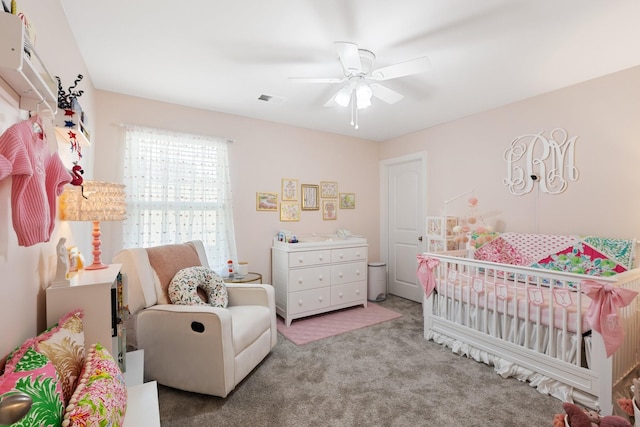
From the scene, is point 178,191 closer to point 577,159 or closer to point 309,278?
point 309,278

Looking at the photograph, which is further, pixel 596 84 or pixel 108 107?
pixel 108 107

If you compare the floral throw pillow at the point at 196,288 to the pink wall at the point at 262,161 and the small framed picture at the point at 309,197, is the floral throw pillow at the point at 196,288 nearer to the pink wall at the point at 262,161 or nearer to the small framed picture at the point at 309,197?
the pink wall at the point at 262,161

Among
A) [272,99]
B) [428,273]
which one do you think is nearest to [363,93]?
[272,99]

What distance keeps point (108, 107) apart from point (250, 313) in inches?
92.8

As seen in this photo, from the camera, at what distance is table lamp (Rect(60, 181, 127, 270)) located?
158 cm

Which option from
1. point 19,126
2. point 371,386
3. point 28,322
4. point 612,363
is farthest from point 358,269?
point 19,126

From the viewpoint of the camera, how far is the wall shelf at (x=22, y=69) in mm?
822

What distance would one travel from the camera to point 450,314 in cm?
274

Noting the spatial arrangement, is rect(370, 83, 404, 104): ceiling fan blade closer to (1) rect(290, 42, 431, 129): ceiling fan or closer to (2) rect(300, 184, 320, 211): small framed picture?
(1) rect(290, 42, 431, 129): ceiling fan

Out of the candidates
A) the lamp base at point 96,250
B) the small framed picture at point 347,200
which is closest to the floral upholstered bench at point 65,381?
the lamp base at point 96,250

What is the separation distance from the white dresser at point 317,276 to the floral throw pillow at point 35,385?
7.87ft

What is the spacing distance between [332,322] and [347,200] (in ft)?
5.83

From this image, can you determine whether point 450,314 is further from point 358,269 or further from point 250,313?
point 250,313

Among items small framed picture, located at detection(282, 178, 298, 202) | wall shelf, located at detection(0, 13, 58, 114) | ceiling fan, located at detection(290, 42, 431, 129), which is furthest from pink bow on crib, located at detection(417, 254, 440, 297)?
wall shelf, located at detection(0, 13, 58, 114)
